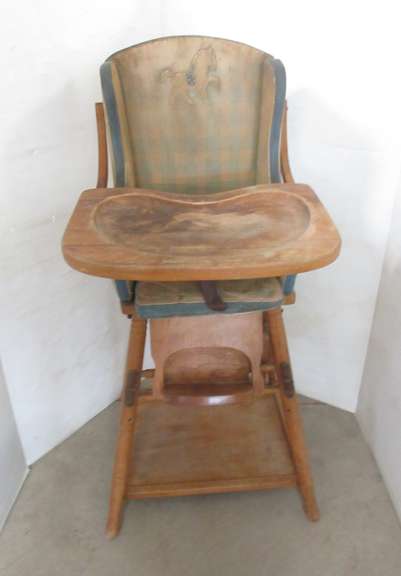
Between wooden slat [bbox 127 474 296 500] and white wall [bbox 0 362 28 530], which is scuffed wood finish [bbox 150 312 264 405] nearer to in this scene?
wooden slat [bbox 127 474 296 500]

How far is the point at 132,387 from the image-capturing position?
1.29m

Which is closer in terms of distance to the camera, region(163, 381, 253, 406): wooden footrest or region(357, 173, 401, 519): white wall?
region(163, 381, 253, 406): wooden footrest

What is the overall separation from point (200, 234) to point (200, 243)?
1.6 inches

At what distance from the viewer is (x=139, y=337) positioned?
1273 mm

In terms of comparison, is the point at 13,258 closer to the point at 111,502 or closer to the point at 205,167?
the point at 205,167

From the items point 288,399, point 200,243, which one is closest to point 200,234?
point 200,243

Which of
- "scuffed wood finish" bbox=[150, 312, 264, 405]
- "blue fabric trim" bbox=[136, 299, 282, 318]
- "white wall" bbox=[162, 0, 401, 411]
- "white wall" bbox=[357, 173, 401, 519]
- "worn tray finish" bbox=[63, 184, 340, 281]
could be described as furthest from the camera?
"white wall" bbox=[357, 173, 401, 519]

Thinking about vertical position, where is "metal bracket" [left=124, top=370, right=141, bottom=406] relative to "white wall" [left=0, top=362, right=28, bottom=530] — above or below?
above

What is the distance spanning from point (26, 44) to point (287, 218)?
27.4 inches

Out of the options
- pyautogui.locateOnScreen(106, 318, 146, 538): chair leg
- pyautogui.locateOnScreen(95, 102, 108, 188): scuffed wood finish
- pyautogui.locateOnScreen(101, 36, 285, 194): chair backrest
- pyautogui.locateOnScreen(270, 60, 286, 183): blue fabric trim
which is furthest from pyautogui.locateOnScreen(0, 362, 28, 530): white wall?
pyautogui.locateOnScreen(270, 60, 286, 183): blue fabric trim

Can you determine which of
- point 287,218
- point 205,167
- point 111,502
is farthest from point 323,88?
point 111,502

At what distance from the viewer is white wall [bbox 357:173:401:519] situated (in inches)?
56.7

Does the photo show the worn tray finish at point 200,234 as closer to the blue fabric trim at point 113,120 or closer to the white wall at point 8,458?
the blue fabric trim at point 113,120

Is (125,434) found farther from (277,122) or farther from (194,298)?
(277,122)
